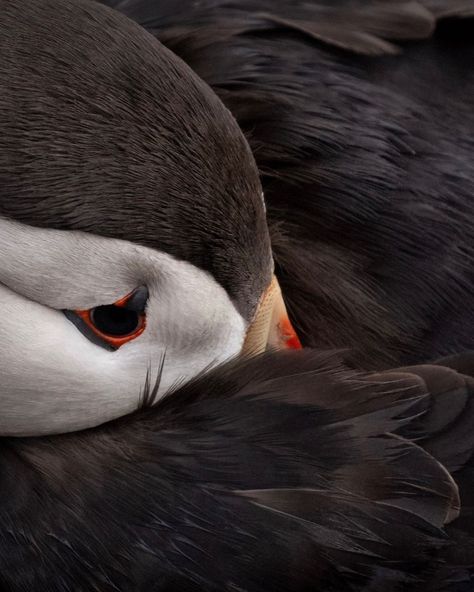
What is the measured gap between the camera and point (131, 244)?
175 cm

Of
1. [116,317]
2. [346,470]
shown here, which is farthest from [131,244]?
[346,470]

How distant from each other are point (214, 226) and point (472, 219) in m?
0.56

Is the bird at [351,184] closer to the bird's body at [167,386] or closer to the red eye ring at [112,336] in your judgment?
the bird's body at [167,386]

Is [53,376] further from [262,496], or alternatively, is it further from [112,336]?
[262,496]

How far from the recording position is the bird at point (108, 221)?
1.69 meters

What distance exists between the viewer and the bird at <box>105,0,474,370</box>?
7.02 feet

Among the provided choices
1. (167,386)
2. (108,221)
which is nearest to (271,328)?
(167,386)

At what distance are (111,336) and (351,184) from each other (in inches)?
21.6

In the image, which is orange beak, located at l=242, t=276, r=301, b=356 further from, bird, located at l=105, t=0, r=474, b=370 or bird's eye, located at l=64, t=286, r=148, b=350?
bird's eye, located at l=64, t=286, r=148, b=350

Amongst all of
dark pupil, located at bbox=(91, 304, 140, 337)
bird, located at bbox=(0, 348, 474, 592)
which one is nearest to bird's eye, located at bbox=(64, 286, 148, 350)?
dark pupil, located at bbox=(91, 304, 140, 337)

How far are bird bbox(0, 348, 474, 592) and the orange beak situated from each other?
102 millimetres

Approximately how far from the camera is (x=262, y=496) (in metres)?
1.85

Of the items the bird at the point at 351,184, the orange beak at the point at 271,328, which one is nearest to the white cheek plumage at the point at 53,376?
the orange beak at the point at 271,328

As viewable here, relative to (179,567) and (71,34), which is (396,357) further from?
(71,34)
